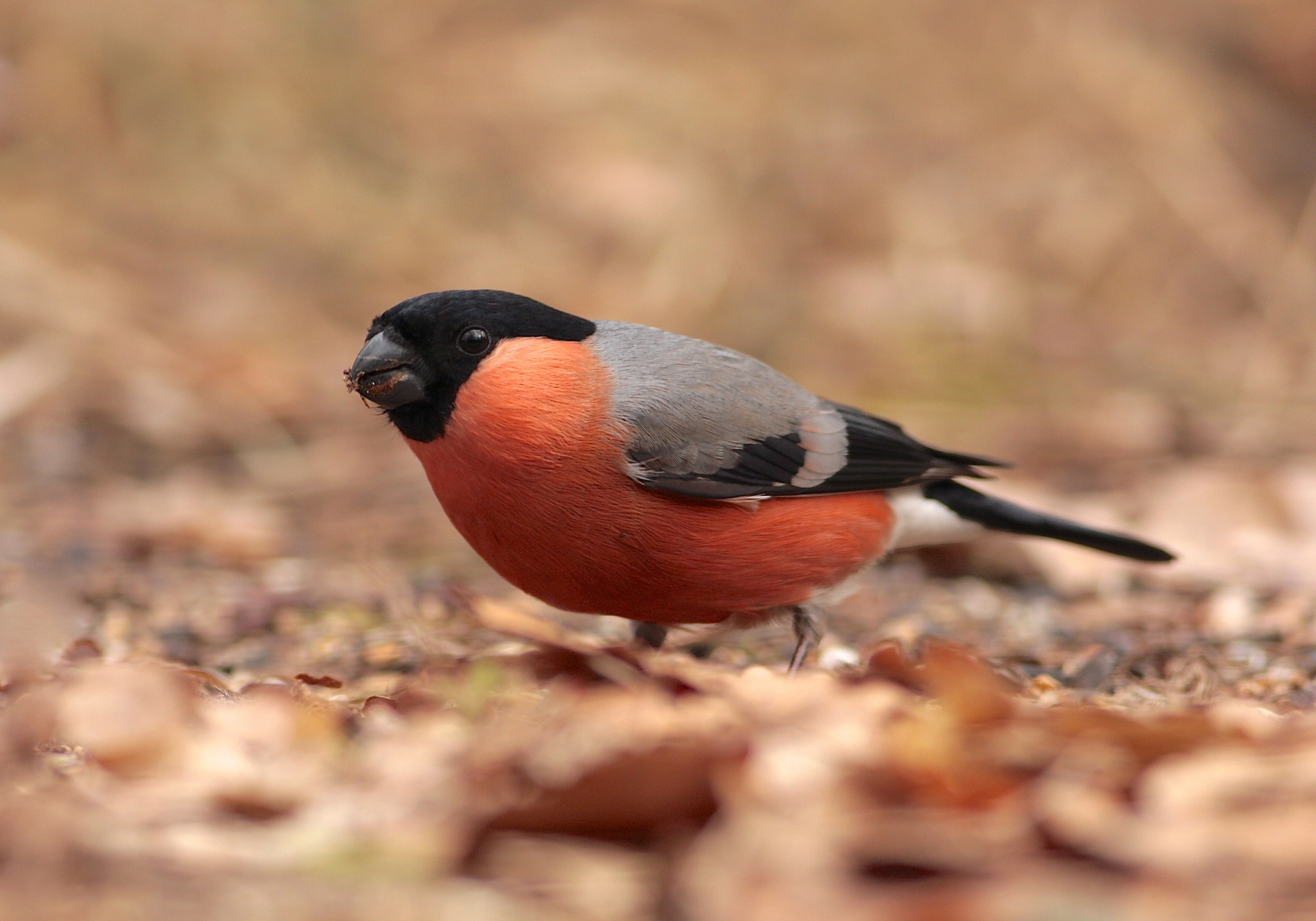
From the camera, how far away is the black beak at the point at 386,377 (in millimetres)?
3537

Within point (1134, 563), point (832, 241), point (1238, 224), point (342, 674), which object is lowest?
point (342, 674)

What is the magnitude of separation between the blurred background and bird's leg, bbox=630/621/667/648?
1.66 meters

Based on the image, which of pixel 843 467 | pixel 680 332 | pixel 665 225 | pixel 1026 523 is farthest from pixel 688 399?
pixel 665 225

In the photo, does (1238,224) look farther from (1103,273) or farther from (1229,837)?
(1229,837)

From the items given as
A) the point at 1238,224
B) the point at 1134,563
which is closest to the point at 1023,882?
the point at 1134,563

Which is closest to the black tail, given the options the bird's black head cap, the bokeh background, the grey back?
the bokeh background

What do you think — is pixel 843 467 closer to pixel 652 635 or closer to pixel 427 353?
pixel 652 635

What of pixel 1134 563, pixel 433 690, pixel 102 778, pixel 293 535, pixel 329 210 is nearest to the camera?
pixel 102 778

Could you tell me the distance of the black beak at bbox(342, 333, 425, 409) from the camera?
3.54m

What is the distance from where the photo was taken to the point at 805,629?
13.4ft

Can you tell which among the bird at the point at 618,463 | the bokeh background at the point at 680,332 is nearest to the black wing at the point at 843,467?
the bird at the point at 618,463

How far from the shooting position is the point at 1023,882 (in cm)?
207

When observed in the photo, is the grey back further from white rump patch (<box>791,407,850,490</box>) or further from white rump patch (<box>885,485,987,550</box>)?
white rump patch (<box>885,485,987,550</box>)

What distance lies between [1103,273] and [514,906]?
26.8ft
